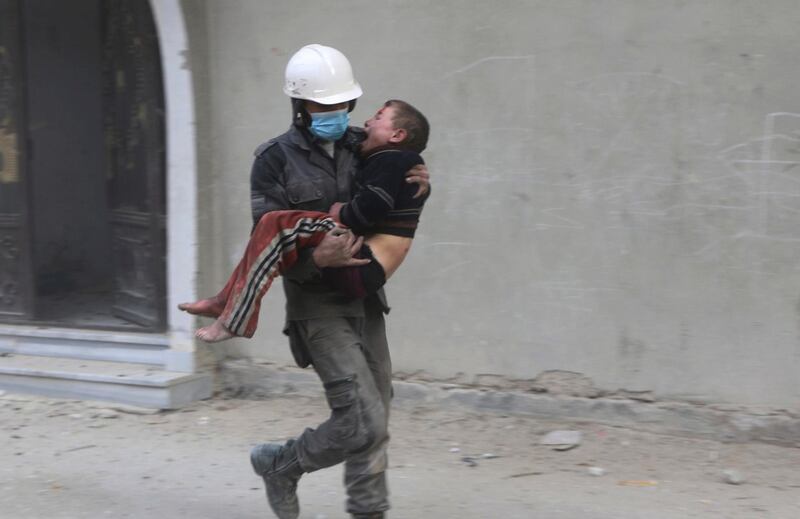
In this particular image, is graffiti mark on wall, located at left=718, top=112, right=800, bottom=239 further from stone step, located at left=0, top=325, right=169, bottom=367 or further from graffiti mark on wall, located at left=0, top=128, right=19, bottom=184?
graffiti mark on wall, located at left=0, top=128, right=19, bottom=184

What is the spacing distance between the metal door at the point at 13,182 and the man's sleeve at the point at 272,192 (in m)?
3.70

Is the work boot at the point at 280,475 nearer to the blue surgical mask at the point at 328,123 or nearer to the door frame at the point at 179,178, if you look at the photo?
the blue surgical mask at the point at 328,123

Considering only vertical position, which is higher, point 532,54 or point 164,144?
point 532,54

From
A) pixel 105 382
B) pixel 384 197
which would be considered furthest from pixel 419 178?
pixel 105 382

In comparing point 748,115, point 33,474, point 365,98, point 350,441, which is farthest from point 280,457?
point 748,115

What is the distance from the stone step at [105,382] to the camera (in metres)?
5.44

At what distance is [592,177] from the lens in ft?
15.7

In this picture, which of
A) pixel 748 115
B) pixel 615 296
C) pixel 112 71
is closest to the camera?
pixel 748 115

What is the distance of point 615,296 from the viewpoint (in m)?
4.78

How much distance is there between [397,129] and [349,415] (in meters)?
1.00

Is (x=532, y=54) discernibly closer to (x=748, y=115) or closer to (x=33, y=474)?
(x=748, y=115)

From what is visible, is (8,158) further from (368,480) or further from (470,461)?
(368,480)

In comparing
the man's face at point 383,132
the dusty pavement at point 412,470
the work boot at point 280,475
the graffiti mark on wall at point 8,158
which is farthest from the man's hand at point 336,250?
the graffiti mark on wall at point 8,158

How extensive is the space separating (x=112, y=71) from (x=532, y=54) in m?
3.04
